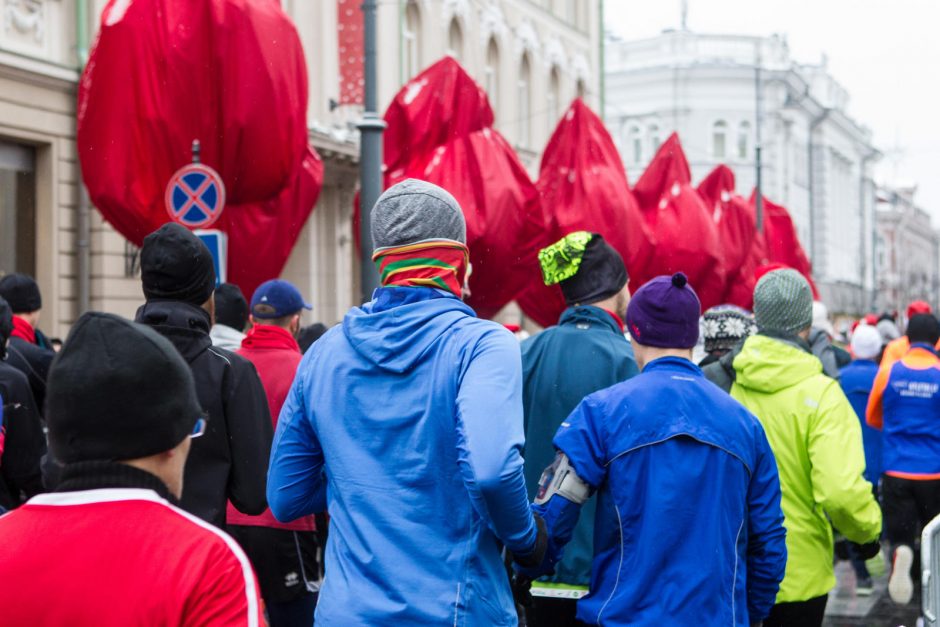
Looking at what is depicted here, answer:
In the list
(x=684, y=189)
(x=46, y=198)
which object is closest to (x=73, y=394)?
(x=46, y=198)

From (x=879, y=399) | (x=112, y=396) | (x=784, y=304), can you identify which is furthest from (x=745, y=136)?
(x=112, y=396)

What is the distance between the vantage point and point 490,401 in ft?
9.24

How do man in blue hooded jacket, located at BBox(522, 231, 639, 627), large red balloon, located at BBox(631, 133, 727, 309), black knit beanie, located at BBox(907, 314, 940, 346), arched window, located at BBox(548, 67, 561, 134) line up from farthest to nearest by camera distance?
arched window, located at BBox(548, 67, 561, 134) < large red balloon, located at BBox(631, 133, 727, 309) < black knit beanie, located at BBox(907, 314, 940, 346) < man in blue hooded jacket, located at BBox(522, 231, 639, 627)

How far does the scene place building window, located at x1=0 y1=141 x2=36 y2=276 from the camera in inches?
570

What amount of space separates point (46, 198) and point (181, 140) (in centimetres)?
624

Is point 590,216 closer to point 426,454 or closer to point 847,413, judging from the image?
point 847,413

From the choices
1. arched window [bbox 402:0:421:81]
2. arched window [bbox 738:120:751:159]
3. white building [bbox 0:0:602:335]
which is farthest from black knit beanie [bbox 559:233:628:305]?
arched window [bbox 738:120:751:159]

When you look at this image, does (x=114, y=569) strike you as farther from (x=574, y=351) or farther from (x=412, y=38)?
(x=412, y=38)

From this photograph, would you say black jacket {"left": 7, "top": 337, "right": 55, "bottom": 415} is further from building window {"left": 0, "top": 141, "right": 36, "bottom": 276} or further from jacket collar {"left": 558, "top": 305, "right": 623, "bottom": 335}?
building window {"left": 0, "top": 141, "right": 36, "bottom": 276}

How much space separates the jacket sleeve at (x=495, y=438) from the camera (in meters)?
2.76

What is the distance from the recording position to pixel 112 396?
1906 millimetres

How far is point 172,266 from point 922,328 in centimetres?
577

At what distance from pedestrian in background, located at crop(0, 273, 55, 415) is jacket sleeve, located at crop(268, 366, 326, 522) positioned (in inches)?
135

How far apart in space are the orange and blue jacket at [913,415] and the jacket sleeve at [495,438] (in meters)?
6.10
